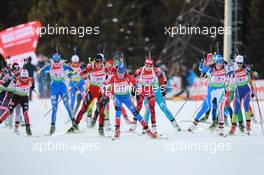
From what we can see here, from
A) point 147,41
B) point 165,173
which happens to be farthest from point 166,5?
point 165,173

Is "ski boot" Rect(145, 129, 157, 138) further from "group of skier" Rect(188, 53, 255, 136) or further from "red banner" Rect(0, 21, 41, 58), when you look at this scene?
"red banner" Rect(0, 21, 41, 58)

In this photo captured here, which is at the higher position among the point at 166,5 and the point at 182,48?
the point at 166,5

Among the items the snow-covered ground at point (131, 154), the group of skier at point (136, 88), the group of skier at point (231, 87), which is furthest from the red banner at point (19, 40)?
Answer: the group of skier at point (231, 87)

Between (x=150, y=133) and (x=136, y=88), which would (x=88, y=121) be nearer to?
(x=136, y=88)

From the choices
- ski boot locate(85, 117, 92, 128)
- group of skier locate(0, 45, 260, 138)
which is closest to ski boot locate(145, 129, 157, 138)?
group of skier locate(0, 45, 260, 138)

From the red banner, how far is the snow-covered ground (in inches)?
612

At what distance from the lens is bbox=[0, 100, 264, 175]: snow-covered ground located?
12.0 metres

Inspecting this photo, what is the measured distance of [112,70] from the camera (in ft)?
53.8

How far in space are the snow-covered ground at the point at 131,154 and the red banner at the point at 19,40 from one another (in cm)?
1555

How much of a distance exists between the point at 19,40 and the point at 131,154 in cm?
2137

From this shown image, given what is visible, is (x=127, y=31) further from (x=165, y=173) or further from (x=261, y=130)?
(x=165, y=173)

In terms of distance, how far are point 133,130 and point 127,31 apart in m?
27.5

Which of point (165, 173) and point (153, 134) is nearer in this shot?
point (165, 173)

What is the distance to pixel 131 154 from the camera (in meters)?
13.7
